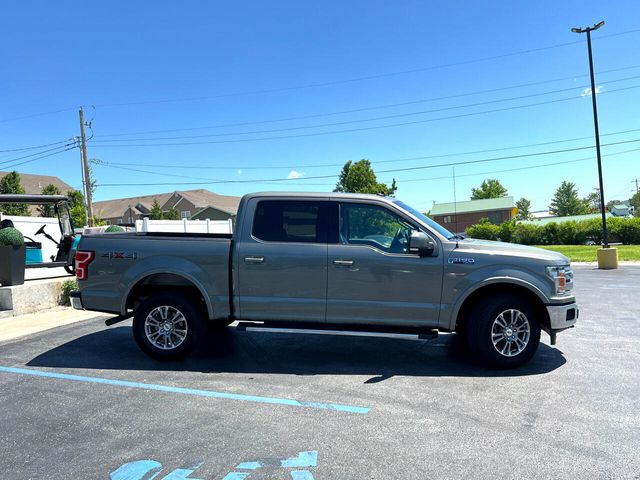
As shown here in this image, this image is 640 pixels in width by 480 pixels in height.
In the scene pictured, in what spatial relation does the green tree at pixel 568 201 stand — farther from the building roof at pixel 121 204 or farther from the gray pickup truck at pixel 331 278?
the gray pickup truck at pixel 331 278

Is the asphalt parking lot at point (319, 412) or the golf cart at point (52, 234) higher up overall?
the golf cart at point (52, 234)

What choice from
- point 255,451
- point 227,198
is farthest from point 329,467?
point 227,198

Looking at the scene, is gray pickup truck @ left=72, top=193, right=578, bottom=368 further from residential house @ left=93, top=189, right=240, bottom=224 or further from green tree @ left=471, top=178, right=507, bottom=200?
green tree @ left=471, top=178, right=507, bottom=200

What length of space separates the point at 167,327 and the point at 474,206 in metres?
75.6

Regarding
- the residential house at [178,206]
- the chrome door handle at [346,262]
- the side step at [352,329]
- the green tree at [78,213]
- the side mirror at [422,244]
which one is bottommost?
the side step at [352,329]

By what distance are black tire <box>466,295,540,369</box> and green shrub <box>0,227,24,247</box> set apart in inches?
331

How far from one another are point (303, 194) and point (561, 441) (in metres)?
3.63

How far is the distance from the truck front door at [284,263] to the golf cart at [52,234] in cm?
762

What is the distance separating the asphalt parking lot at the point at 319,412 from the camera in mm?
3232

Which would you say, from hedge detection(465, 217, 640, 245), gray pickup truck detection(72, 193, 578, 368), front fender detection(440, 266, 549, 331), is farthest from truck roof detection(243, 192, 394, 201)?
hedge detection(465, 217, 640, 245)

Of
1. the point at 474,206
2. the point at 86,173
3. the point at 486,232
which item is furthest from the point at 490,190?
the point at 86,173

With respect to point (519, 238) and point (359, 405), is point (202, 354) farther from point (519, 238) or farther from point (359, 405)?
point (519, 238)

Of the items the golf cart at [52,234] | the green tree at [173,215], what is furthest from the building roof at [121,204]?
the golf cart at [52,234]

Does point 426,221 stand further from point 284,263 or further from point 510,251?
point 284,263
